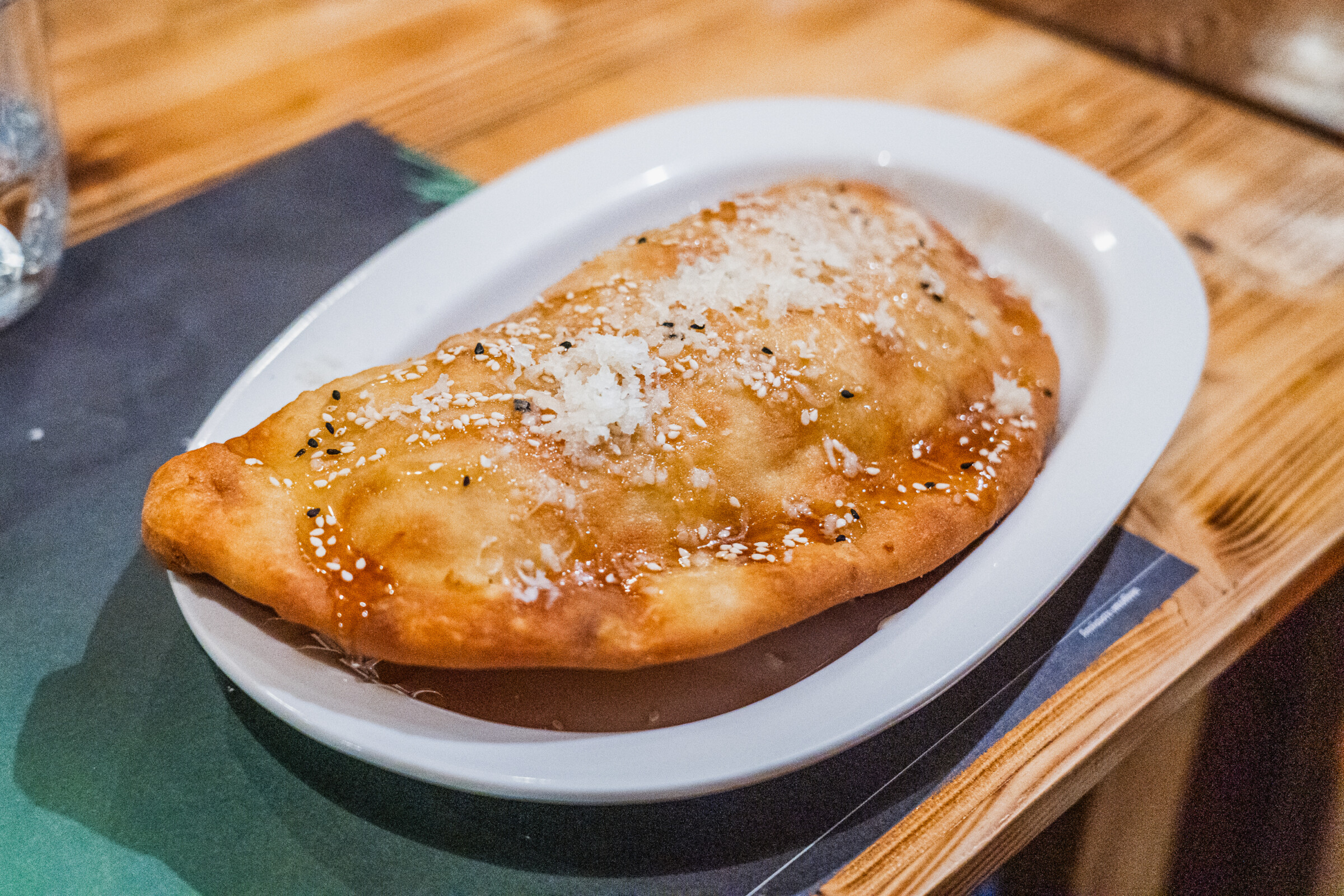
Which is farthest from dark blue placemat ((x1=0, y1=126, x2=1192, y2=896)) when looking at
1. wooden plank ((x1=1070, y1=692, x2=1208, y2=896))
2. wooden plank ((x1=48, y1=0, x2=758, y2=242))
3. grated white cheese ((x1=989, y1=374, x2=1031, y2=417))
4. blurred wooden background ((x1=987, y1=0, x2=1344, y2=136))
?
blurred wooden background ((x1=987, y1=0, x2=1344, y2=136))

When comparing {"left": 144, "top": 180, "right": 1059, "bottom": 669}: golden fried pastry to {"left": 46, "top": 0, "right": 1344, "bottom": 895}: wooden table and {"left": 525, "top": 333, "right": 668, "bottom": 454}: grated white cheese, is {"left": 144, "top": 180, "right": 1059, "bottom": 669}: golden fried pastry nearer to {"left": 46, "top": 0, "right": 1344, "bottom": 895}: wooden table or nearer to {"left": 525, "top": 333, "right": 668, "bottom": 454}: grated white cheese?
{"left": 525, "top": 333, "right": 668, "bottom": 454}: grated white cheese

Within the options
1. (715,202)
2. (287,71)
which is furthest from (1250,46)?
(287,71)

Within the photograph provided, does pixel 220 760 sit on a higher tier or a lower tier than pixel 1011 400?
lower

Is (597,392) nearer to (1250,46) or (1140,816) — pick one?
(1140,816)

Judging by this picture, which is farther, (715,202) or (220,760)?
(715,202)

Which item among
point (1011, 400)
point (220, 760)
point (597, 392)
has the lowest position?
point (220, 760)

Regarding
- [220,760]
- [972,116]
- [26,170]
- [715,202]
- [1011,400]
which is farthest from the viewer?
[972,116]

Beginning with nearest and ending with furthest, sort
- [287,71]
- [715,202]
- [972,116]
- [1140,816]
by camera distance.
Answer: [1140,816] → [715,202] → [972,116] → [287,71]
